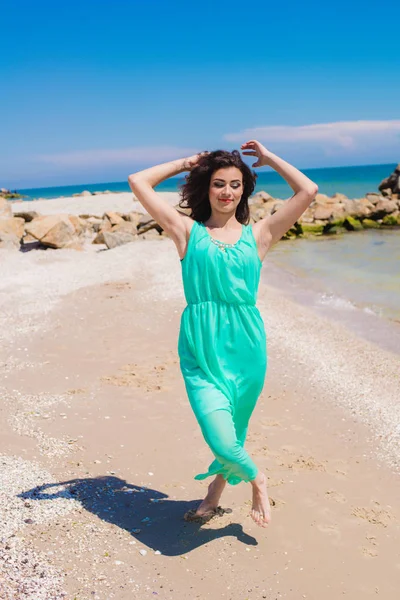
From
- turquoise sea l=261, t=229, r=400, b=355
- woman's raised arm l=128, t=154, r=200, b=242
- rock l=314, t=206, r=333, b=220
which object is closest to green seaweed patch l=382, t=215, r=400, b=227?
rock l=314, t=206, r=333, b=220

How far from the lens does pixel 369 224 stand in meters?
28.3

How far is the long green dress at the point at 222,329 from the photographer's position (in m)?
3.82

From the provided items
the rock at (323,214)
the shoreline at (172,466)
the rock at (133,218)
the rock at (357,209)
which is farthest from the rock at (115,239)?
the rock at (357,209)

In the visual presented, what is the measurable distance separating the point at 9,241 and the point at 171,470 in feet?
46.0

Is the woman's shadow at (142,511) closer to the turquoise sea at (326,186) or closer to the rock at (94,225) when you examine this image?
the turquoise sea at (326,186)

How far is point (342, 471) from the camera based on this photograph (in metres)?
5.30

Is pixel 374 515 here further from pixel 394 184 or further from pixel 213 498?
pixel 394 184

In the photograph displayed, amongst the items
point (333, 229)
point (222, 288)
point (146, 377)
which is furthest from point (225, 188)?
point (333, 229)

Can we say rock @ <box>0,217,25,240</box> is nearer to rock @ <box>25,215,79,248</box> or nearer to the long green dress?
rock @ <box>25,215,79,248</box>

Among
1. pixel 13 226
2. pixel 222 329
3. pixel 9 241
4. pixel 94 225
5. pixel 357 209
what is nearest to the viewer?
pixel 222 329

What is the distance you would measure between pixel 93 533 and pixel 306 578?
139 cm

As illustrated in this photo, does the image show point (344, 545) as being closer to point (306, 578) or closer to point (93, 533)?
point (306, 578)

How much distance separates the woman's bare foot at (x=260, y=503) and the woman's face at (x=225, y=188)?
1.73 m

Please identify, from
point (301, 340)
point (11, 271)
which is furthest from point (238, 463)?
point (11, 271)
